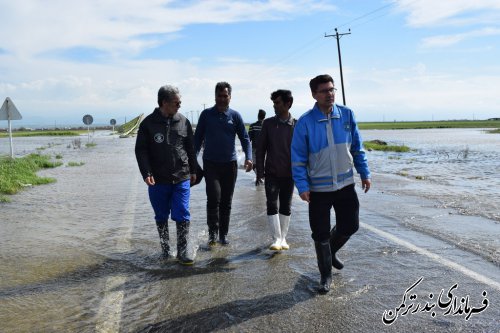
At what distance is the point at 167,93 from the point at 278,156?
5.14 ft

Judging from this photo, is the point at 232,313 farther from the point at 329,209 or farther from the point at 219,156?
the point at 219,156

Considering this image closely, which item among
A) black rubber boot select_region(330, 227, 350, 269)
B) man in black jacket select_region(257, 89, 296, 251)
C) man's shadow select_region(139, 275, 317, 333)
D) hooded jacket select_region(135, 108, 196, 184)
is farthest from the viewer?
man in black jacket select_region(257, 89, 296, 251)

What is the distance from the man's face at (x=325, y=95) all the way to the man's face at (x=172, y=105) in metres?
1.80

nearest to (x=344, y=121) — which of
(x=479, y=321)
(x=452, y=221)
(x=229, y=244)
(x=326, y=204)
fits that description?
(x=326, y=204)

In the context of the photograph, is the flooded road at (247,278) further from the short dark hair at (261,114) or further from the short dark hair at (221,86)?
the short dark hair at (261,114)

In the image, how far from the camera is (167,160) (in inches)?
→ 223

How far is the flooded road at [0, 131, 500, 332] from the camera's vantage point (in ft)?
12.9

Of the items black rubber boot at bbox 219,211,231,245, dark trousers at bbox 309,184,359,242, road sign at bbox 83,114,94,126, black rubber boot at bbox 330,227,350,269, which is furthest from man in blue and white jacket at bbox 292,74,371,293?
road sign at bbox 83,114,94,126

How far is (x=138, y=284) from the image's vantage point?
193 inches

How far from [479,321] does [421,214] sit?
482 cm

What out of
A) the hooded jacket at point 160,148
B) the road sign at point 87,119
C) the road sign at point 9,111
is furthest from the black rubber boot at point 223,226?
the road sign at point 87,119

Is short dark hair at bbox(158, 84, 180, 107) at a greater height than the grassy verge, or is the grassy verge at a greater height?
short dark hair at bbox(158, 84, 180, 107)

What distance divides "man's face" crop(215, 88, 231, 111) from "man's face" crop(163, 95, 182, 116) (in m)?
0.76

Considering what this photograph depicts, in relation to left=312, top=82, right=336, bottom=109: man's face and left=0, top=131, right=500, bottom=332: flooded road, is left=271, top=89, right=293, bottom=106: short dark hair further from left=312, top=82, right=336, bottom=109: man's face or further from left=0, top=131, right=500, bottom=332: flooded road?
left=0, top=131, right=500, bottom=332: flooded road
